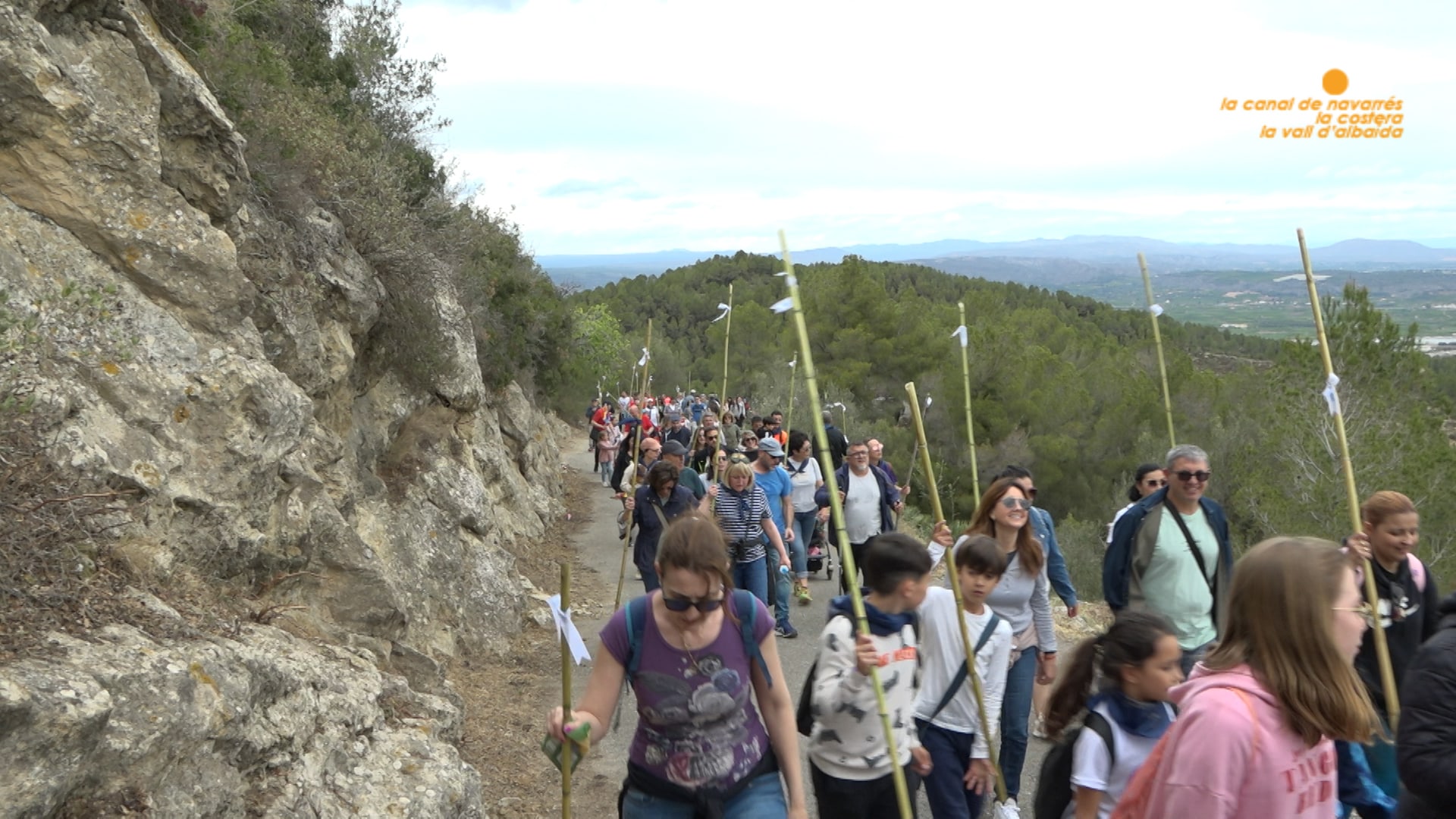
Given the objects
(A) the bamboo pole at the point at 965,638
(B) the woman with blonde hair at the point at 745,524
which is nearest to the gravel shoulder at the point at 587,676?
(B) the woman with blonde hair at the point at 745,524

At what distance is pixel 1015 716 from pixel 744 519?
3700 mm

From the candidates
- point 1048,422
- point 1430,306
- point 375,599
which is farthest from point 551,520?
point 1430,306

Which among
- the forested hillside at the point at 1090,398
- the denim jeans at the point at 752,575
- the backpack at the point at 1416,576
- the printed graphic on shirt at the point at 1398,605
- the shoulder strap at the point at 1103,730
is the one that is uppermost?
the shoulder strap at the point at 1103,730

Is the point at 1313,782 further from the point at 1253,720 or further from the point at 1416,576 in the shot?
the point at 1416,576

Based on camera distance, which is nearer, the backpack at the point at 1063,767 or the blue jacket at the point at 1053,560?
the backpack at the point at 1063,767

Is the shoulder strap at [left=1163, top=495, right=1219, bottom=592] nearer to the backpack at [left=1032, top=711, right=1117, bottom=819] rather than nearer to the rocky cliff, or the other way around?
the backpack at [left=1032, top=711, right=1117, bottom=819]

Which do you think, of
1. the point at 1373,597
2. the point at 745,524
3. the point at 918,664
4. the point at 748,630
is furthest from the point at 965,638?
the point at 745,524

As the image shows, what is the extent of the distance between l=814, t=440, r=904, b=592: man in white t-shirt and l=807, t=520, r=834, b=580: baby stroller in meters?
2.74

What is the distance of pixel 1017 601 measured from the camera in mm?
5293

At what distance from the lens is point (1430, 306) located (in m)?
104

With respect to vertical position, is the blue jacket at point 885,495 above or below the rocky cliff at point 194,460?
below

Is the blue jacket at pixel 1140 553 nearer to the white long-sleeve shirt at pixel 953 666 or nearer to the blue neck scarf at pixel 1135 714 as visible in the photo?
the white long-sleeve shirt at pixel 953 666

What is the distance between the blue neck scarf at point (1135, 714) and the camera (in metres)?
3.40

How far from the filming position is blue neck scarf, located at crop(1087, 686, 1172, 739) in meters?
3.40
